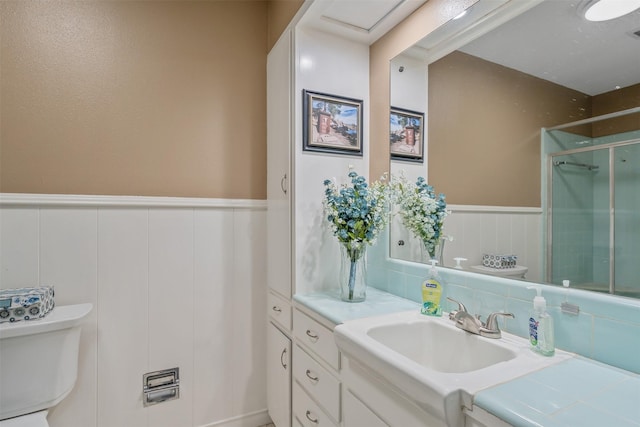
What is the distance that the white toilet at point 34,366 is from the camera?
3.96 ft

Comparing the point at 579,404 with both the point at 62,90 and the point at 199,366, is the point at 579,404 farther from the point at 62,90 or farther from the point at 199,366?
the point at 62,90

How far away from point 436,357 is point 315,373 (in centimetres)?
49

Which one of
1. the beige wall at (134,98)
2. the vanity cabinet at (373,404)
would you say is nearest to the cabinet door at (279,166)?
the beige wall at (134,98)

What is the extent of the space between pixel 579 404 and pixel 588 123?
76cm

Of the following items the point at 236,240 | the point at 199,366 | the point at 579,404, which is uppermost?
the point at 236,240

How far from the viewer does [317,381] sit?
4.17 ft

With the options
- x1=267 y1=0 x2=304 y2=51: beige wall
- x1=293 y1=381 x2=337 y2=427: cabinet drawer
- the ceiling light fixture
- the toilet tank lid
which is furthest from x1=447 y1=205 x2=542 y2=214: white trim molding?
the toilet tank lid

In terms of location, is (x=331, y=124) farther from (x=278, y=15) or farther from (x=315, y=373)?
(x=315, y=373)

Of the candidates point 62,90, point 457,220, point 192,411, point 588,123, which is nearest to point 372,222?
point 457,220

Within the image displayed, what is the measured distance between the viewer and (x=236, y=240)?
1850 millimetres

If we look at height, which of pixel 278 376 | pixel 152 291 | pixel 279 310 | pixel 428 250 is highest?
pixel 428 250

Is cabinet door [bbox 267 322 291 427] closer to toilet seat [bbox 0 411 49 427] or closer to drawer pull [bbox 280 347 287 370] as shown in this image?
drawer pull [bbox 280 347 287 370]

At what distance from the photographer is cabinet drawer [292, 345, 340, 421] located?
45.1 inches

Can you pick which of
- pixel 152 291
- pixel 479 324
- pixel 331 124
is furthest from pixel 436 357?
pixel 152 291
